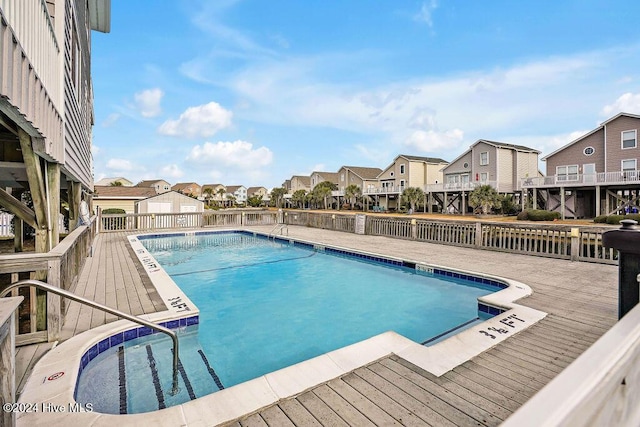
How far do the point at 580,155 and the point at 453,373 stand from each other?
1082 inches

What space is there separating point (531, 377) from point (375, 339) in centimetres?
136

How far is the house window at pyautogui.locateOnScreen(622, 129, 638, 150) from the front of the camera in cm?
2017

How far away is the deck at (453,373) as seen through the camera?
7.03 feet

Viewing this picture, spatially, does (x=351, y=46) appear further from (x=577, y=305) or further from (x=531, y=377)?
(x=531, y=377)

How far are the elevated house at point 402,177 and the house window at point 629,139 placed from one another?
51.8 feet

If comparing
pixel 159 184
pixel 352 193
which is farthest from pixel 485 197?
pixel 159 184

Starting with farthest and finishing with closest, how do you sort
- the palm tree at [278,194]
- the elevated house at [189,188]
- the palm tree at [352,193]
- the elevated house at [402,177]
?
the elevated house at [189,188]
the palm tree at [278,194]
the palm tree at [352,193]
the elevated house at [402,177]

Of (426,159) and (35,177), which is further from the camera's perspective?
(426,159)

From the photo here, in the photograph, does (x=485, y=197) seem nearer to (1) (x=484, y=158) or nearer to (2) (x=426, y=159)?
(1) (x=484, y=158)

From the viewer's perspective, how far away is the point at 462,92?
18047mm

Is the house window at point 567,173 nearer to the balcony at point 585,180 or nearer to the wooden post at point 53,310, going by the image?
the balcony at point 585,180

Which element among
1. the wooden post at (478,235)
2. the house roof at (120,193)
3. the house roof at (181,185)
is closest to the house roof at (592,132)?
the wooden post at (478,235)

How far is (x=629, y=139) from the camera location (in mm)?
20375

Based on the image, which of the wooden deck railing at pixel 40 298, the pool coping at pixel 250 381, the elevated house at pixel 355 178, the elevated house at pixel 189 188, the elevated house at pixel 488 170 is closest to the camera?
the pool coping at pixel 250 381
